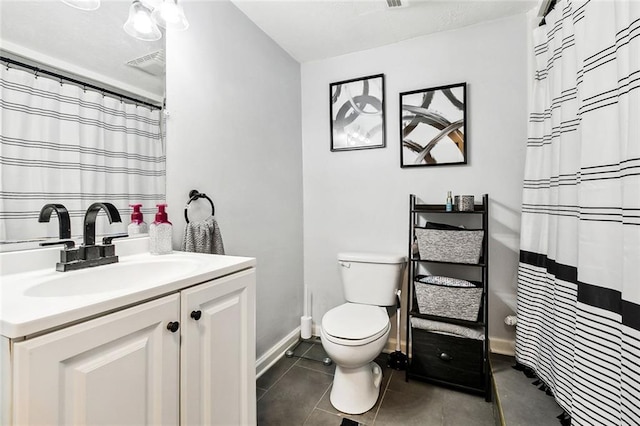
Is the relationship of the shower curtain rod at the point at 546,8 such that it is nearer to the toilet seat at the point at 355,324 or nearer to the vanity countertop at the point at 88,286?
the toilet seat at the point at 355,324

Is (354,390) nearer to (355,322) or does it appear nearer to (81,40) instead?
(355,322)

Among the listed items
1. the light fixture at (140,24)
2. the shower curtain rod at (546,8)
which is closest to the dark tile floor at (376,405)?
the light fixture at (140,24)

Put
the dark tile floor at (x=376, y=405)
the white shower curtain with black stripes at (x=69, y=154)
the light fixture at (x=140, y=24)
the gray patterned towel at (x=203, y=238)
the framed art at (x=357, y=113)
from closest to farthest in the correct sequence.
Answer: the white shower curtain with black stripes at (x=69, y=154) < the light fixture at (x=140, y=24) < the gray patterned towel at (x=203, y=238) < the dark tile floor at (x=376, y=405) < the framed art at (x=357, y=113)

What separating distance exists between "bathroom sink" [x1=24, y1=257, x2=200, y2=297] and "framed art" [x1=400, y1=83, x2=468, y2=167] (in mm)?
1644

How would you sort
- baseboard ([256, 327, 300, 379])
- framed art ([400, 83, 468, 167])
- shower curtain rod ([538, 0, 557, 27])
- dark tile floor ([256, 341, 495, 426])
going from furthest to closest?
framed art ([400, 83, 468, 167]) → baseboard ([256, 327, 300, 379]) → shower curtain rod ([538, 0, 557, 27]) → dark tile floor ([256, 341, 495, 426])

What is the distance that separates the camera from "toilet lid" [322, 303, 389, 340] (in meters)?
1.52

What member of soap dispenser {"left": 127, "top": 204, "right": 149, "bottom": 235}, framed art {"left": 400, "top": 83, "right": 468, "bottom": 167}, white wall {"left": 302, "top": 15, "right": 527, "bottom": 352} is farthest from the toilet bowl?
framed art {"left": 400, "top": 83, "right": 468, "bottom": 167}

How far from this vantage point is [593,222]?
0.93m

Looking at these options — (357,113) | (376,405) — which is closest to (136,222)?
(376,405)

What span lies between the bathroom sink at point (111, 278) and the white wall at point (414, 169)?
138cm

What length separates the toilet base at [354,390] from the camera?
154 cm

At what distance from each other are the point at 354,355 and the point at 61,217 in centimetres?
136

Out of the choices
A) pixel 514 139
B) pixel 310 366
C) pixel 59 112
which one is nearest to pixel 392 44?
pixel 514 139

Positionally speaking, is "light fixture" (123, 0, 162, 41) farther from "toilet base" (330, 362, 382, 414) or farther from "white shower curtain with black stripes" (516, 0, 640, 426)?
"toilet base" (330, 362, 382, 414)
